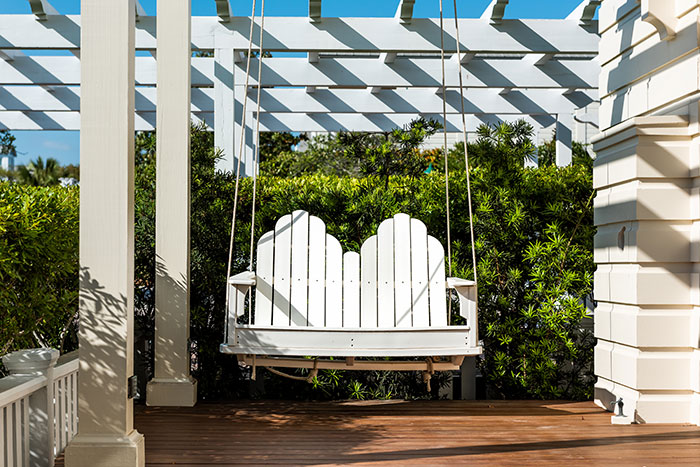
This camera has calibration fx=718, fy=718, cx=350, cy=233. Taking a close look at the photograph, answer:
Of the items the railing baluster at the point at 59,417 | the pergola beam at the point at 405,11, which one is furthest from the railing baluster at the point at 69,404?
the pergola beam at the point at 405,11

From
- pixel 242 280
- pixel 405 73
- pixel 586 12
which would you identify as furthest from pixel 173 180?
pixel 586 12

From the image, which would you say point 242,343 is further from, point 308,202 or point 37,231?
point 308,202

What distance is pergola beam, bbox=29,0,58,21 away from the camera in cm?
542

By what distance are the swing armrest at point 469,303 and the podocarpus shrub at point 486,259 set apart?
2.99ft

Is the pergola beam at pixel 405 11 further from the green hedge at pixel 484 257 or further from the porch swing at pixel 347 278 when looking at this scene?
the porch swing at pixel 347 278

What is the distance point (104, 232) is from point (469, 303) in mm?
1725

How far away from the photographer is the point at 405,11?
5414 mm

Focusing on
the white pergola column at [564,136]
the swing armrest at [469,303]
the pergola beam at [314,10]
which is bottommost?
the swing armrest at [469,303]

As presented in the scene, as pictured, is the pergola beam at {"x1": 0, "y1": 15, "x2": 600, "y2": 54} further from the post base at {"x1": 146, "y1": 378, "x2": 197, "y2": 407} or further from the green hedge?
the post base at {"x1": 146, "y1": 378, "x2": 197, "y2": 407}

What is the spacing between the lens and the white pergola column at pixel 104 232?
2.66 meters

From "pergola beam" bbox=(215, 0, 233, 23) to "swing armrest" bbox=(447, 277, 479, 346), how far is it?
2999mm

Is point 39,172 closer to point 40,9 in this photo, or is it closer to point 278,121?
point 278,121

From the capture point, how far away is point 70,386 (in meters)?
3.25

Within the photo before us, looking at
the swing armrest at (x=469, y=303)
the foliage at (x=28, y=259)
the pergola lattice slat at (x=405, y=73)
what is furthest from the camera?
the pergola lattice slat at (x=405, y=73)
